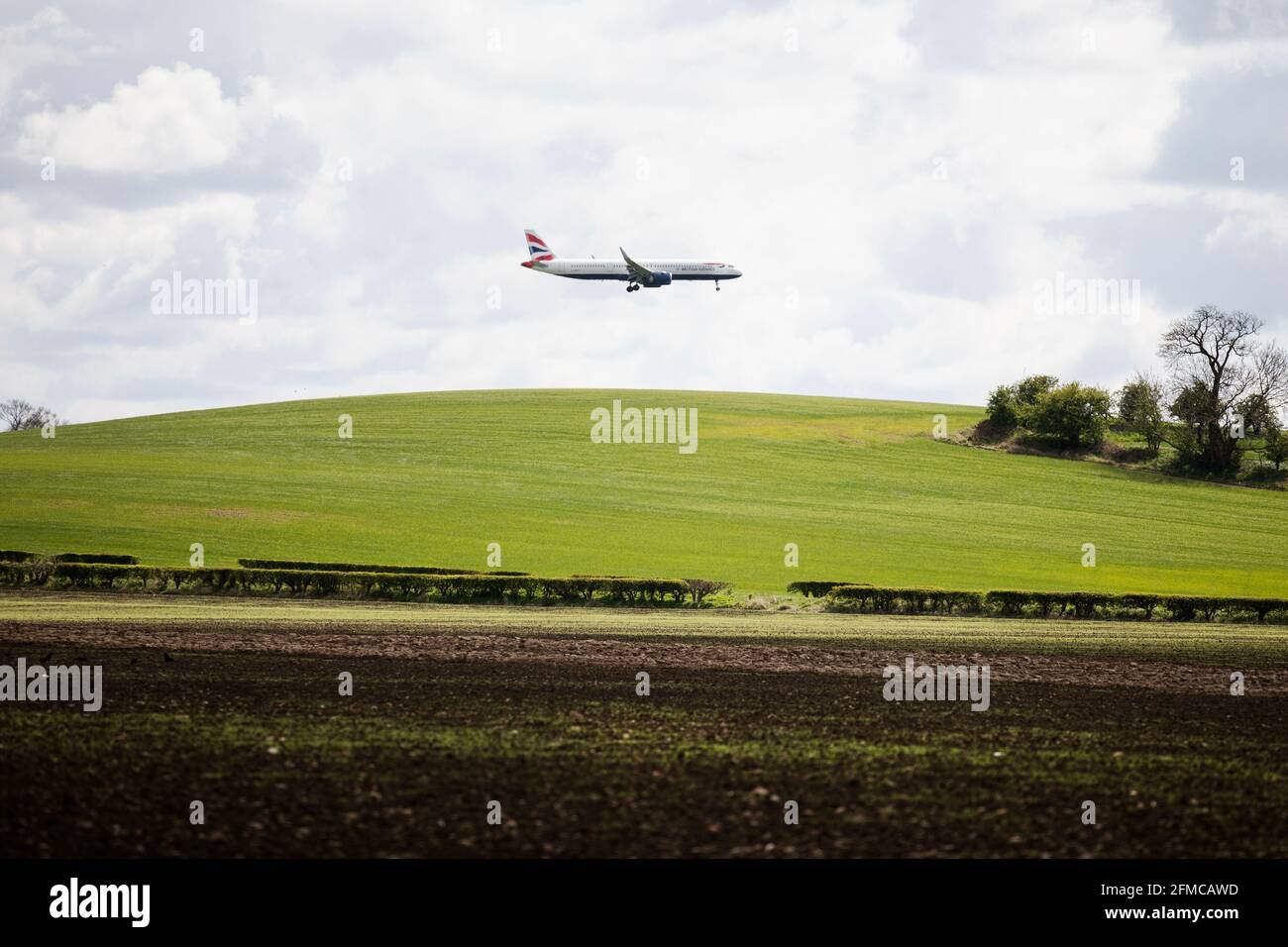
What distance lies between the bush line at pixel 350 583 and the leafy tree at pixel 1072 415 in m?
65.4

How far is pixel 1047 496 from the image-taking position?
277ft

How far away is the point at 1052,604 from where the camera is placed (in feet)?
159

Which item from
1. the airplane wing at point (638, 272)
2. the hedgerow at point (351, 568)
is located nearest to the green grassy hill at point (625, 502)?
the hedgerow at point (351, 568)

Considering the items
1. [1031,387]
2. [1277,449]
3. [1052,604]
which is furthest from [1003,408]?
[1052,604]

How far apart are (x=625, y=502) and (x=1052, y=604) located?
106 ft

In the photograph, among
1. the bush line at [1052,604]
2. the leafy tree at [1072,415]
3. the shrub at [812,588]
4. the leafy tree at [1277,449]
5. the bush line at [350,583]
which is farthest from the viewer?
the leafy tree at [1072,415]

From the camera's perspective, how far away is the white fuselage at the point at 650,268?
356 ft

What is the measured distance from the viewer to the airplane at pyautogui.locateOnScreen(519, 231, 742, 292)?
10525cm

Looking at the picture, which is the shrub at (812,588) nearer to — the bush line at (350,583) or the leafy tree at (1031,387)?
the bush line at (350,583)

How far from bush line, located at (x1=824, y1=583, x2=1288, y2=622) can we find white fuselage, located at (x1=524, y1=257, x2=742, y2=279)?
64.5 m

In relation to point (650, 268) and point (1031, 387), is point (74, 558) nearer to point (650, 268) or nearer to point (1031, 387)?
point (650, 268)
